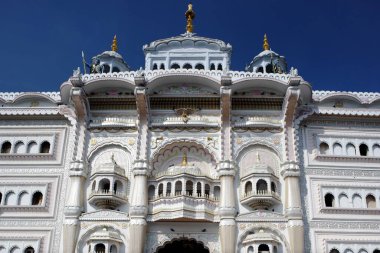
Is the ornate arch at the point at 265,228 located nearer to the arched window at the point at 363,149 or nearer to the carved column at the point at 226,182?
the carved column at the point at 226,182

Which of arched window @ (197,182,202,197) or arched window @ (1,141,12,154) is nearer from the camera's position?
arched window @ (197,182,202,197)

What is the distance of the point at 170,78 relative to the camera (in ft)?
71.9

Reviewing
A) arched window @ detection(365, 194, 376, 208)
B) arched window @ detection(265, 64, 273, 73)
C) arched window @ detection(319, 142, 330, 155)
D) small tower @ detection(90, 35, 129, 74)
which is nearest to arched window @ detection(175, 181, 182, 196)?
arched window @ detection(319, 142, 330, 155)

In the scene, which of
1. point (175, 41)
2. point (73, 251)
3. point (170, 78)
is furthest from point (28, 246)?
point (175, 41)

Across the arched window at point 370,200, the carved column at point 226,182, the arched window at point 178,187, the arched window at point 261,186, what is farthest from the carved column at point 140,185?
the arched window at point 370,200

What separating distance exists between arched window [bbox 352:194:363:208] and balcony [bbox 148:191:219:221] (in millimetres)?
5576

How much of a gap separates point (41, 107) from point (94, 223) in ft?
20.4

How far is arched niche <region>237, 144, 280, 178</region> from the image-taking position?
21297mm

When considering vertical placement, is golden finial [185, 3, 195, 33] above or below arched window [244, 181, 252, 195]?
above

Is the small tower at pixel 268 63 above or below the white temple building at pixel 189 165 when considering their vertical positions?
above

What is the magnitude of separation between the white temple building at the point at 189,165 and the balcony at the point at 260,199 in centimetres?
5

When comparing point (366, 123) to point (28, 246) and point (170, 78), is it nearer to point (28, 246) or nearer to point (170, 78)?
point (170, 78)

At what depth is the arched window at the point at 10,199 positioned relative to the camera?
20891mm

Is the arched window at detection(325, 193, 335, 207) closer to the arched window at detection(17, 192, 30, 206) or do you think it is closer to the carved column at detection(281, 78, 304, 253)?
the carved column at detection(281, 78, 304, 253)
